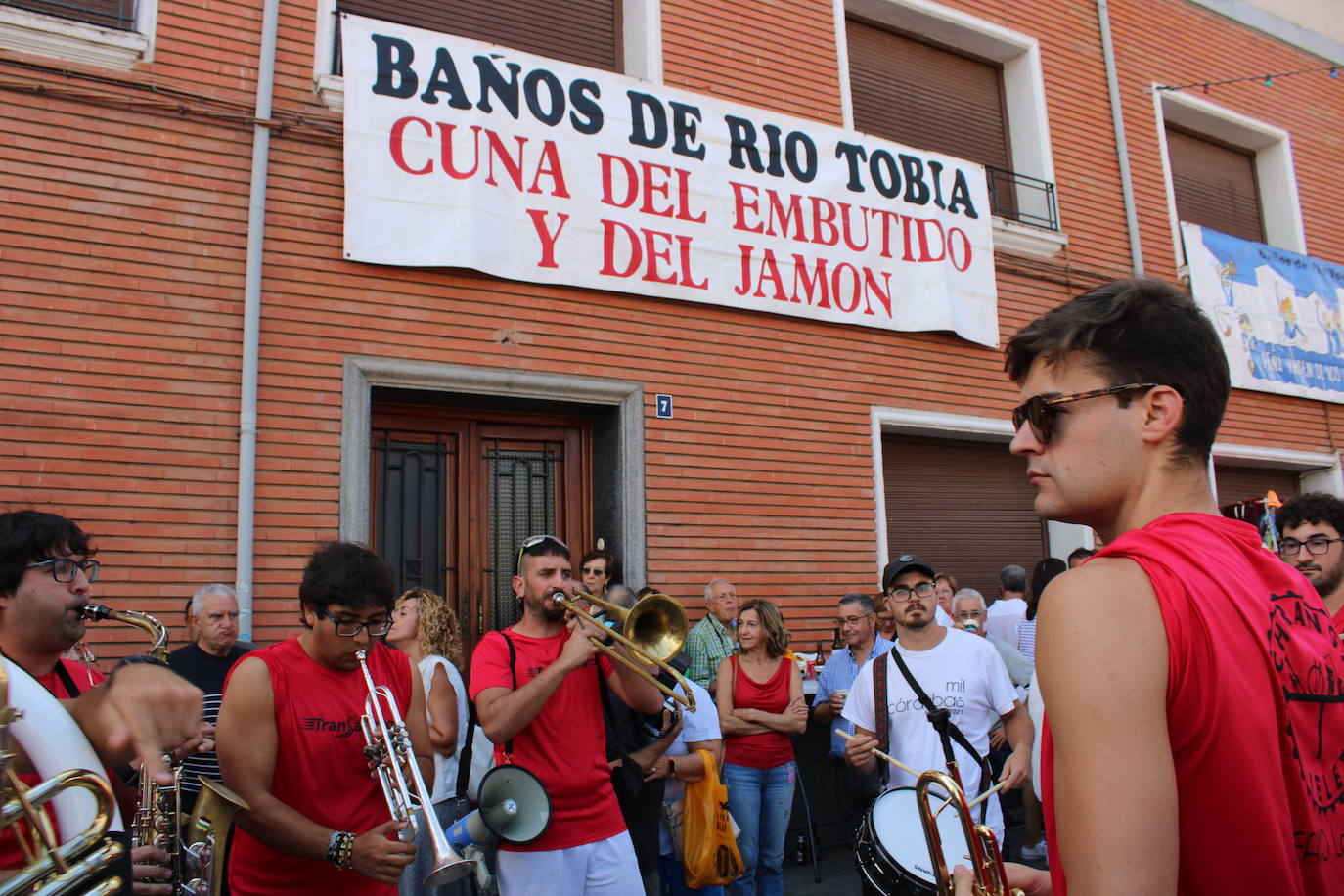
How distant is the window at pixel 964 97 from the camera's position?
33.0 ft

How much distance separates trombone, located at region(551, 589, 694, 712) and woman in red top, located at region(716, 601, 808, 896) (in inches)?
74.8

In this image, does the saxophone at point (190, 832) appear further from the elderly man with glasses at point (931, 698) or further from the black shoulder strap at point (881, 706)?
the black shoulder strap at point (881, 706)

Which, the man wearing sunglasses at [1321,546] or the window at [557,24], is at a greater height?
the window at [557,24]

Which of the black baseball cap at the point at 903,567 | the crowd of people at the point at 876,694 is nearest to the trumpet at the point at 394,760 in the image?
the crowd of people at the point at 876,694

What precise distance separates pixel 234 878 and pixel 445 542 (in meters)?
4.27

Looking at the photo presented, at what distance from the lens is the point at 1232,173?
42.1 feet

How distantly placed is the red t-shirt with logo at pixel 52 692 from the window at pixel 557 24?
5.82 metres

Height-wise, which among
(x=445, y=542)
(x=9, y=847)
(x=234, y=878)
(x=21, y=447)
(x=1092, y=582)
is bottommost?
(x=234, y=878)

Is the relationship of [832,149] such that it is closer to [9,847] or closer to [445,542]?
[445,542]

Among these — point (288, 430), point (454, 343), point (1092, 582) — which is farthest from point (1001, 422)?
point (1092, 582)

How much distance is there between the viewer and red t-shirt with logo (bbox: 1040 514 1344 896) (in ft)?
4.20

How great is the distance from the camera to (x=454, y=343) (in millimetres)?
7164

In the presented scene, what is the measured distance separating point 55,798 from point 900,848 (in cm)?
296

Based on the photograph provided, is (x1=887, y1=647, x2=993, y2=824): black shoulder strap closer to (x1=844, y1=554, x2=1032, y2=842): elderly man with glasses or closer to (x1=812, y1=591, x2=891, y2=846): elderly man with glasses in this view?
(x1=844, y1=554, x2=1032, y2=842): elderly man with glasses
